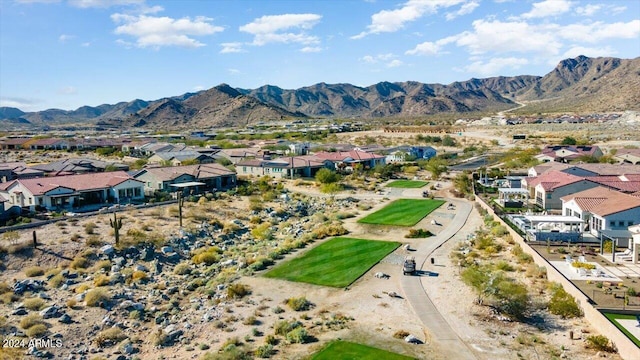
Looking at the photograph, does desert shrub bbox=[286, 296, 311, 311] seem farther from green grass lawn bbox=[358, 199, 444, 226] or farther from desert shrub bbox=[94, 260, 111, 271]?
Answer: green grass lawn bbox=[358, 199, 444, 226]

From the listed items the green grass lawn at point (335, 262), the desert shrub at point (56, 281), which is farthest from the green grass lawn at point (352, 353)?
the desert shrub at point (56, 281)

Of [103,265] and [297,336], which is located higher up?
[103,265]

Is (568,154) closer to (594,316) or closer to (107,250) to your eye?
(594,316)

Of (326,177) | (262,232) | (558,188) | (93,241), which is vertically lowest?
(262,232)

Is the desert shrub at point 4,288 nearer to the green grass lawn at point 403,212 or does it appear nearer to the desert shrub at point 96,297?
the desert shrub at point 96,297

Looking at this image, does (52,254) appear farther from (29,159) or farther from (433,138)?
(433,138)

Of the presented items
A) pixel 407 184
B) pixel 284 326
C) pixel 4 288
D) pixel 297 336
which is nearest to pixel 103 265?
pixel 4 288
